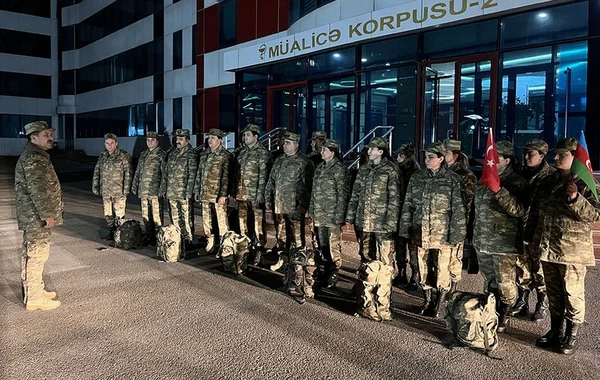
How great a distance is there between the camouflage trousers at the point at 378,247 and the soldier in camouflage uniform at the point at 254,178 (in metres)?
2.03

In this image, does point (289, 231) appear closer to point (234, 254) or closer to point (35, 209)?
point (234, 254)

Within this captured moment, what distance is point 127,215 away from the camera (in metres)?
12.5

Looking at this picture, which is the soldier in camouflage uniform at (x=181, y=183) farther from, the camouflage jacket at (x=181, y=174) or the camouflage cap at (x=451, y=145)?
the camouflage cap at (x=451, y=145)

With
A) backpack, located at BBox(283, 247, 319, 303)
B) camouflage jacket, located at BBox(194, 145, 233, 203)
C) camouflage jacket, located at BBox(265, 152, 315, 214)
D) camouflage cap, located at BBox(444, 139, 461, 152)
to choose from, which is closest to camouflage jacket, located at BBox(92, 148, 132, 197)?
camouflage jacket, located at BBox(194, 145, 233, 203)

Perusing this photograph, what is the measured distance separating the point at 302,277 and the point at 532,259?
2510mm

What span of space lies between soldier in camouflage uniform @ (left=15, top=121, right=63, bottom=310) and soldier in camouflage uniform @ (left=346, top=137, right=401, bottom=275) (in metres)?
3.59

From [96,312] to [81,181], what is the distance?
19645 millimetres

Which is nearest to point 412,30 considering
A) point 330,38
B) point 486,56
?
point 486,56

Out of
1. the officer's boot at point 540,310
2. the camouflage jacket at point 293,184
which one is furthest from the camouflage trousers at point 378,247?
the officer's boot at point 540,310

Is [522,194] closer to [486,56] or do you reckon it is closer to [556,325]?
[556,325]

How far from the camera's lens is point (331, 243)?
6.57 m

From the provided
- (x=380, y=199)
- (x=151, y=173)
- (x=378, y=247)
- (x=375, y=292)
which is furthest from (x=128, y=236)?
(x=375, y=292)

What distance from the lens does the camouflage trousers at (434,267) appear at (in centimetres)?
526

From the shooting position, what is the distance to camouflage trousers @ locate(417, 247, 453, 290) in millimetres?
5259
